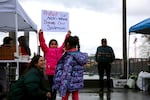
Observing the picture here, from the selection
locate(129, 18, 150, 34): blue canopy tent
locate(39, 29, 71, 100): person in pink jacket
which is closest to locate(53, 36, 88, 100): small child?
locate(39, 29, 71, 100): person in pink jacket

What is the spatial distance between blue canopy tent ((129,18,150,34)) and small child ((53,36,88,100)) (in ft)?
23.9

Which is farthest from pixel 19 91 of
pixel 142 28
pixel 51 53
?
pixel 142 28

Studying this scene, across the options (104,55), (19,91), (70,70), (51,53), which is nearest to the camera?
(19,91)

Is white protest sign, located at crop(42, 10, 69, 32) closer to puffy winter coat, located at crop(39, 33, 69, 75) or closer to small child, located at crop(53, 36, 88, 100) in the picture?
puffy winter coat, located at crop(39, 33, 69, 75)

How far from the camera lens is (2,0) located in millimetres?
10547

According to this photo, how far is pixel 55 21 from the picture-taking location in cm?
1262

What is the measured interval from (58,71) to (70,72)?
0.30 meters

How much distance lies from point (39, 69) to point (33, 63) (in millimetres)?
183

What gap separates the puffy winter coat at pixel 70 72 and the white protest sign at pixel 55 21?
277 cm

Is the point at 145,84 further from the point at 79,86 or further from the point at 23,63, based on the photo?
the point at 79,86

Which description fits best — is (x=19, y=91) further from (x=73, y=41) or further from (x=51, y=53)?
(x=51, y=53)

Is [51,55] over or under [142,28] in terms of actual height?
under

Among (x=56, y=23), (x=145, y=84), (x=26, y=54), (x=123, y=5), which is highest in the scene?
(x=123, y=5)

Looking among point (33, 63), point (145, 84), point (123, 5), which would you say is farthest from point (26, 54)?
point (123, 5)
